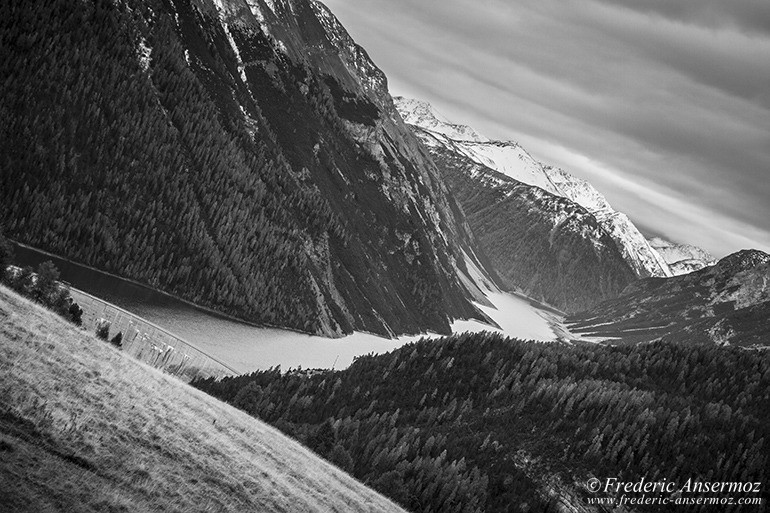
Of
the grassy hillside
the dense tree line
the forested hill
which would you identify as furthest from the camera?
the forested hill

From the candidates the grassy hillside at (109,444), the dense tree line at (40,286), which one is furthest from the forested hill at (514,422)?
the grassy hillside at (109,444)

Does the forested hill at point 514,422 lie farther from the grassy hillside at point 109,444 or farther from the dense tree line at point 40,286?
the grassy hillside at point 109,444

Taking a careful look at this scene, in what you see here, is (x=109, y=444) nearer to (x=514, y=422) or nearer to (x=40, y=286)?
(x=40, y=286)

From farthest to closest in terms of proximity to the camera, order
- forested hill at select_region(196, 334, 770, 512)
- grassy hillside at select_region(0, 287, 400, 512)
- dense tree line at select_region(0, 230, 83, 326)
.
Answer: forested hill at select_region(196, 334, 770, 512) → dense tree line at select_region(0, 230, 83, 326) → grassy hillside at select_region(0, 287, 400, 512)

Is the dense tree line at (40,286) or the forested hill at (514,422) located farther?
the forested hill at (514,422)

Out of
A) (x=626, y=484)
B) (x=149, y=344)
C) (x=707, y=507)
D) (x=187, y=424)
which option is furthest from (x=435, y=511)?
(x=149, y=344)

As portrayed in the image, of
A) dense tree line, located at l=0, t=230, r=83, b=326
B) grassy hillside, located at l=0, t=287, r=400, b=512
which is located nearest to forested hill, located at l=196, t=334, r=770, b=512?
dense tree line, located at l=0, t=230, r=83, b=326

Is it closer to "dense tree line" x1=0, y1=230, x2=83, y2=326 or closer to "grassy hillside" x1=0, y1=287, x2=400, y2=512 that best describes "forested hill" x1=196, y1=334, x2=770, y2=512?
"dense tree line" x1=0, y1=230, x2=83, y2=326
